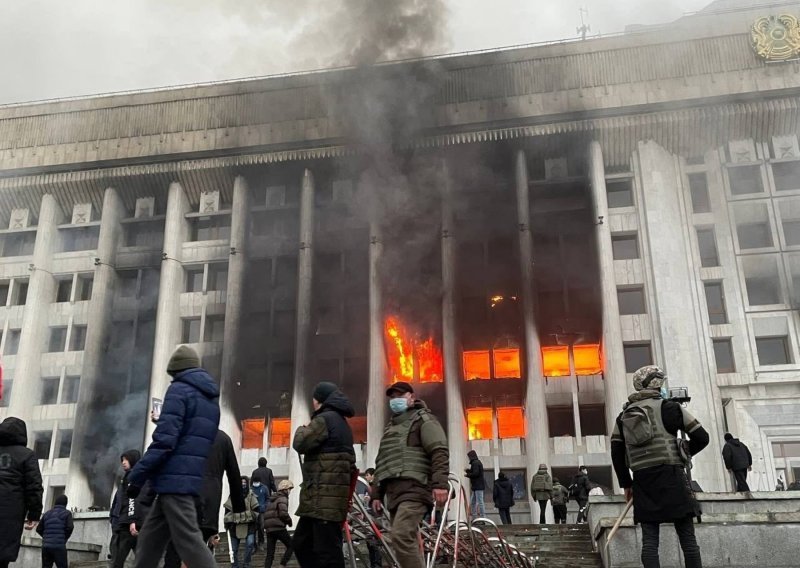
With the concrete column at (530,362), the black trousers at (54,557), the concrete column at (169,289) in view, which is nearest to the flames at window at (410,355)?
the concrete column at (530,362)

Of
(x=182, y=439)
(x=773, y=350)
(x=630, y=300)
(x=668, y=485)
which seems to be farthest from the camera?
(x=630, y=300)

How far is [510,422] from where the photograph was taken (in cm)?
3103

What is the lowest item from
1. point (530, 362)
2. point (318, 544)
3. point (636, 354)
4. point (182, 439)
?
point (318, 544)

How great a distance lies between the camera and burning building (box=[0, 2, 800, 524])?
30.3m

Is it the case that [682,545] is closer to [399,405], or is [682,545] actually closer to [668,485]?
[668,485]

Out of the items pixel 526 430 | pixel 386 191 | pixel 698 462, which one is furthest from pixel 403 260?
pixel 698 462

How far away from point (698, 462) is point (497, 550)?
68.4 feet

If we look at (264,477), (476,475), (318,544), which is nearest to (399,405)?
(318,544)

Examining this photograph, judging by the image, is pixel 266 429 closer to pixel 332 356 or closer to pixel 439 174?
pixel 332 356

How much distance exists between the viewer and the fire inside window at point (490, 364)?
103ft

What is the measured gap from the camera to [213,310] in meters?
34.7

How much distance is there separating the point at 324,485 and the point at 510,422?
26.3m

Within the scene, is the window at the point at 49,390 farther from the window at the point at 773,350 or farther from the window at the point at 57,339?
the window at the point at 773,350

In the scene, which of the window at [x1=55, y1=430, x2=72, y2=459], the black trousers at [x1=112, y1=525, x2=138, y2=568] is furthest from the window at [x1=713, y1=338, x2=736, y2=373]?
the window at [x1=55, y1=430, x2=72, y2=459]
